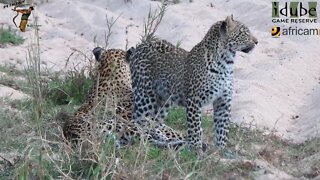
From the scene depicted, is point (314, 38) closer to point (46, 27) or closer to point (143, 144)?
point (46, 27)

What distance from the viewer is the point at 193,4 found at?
15766 millimetres

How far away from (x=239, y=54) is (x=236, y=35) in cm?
386

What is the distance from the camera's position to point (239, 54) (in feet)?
41.8

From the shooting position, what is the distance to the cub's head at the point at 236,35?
8898 mm

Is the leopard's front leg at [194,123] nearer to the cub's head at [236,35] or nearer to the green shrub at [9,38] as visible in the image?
the cub's head at [236,35]

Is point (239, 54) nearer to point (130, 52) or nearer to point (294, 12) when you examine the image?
point (294, 12)

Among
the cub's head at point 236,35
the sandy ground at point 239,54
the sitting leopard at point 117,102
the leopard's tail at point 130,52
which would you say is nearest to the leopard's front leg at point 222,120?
the sitting leopard at point 117,102

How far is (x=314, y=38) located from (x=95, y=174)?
7575 mm

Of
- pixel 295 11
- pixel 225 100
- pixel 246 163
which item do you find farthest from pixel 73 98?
pixel 295 11

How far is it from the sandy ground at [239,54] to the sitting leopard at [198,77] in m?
1.21

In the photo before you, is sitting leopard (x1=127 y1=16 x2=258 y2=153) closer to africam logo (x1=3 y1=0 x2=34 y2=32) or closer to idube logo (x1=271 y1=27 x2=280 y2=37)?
idube logo (x1=271 y1=27 x2=280 y2=37)

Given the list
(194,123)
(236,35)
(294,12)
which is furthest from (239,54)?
(194,123)

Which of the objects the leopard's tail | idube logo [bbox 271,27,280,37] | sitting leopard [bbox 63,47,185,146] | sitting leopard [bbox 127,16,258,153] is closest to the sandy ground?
idube logo [bbox 271,27,280,37]

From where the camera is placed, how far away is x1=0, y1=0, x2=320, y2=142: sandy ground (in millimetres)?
10469
